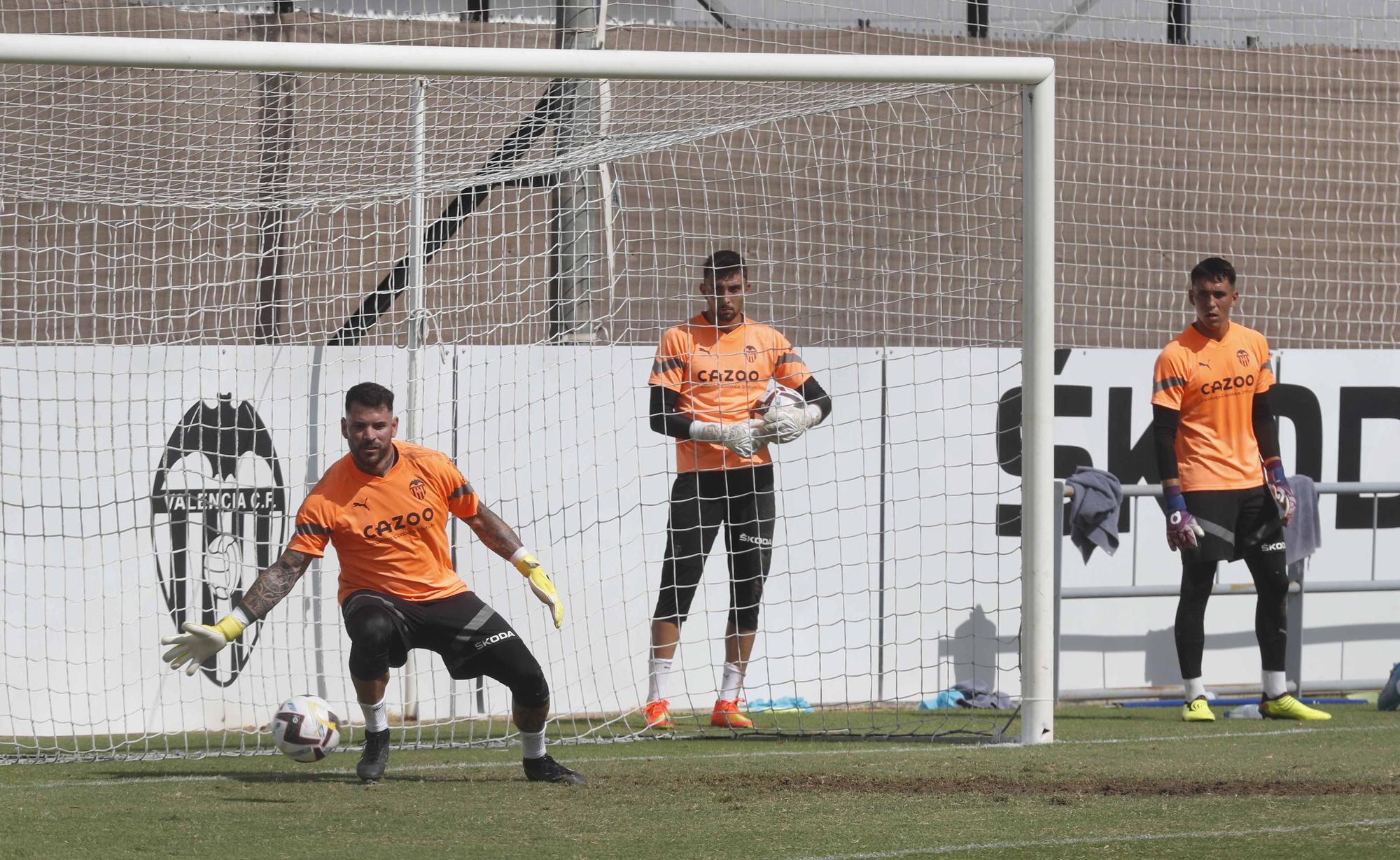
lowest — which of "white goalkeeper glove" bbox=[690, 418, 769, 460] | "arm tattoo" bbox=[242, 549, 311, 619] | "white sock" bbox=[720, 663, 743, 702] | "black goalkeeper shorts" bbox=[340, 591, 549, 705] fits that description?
"white sock" bbox=[720, 663, 743, 702]

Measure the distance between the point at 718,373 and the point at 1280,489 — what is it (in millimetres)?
2608

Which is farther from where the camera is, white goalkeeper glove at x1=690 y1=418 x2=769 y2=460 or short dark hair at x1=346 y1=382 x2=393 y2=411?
white goalkeeper glove at x1=690 y1=418 x2=769 y2=460

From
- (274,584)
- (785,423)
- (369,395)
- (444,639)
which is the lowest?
(444,639)

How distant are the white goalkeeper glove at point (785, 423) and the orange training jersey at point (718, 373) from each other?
0.17 meters

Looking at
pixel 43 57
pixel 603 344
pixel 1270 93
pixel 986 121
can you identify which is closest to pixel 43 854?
pixel 43 57

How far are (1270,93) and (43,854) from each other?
9.16m

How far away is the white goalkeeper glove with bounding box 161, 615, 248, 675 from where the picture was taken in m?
5.77

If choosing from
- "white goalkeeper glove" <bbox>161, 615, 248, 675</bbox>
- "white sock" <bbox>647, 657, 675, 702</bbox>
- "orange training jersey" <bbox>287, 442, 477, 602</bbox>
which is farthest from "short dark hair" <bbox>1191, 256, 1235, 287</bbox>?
"white goalkeeper glove" <bbox>161, 615, 248, 675</bbox>

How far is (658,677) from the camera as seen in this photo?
25.0ft

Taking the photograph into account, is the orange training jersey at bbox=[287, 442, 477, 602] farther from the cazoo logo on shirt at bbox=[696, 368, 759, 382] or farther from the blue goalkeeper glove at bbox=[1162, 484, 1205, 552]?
the blue goalkeeper glove at bbox=[1162, 484, 1205, 552]

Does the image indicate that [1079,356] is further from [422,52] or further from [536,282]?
[422,52]

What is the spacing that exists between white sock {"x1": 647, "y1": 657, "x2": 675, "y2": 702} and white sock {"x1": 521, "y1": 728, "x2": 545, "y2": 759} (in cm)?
160

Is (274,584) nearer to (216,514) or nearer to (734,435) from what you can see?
(216,514)

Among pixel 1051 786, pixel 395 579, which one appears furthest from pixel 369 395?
pixel 1051 786
